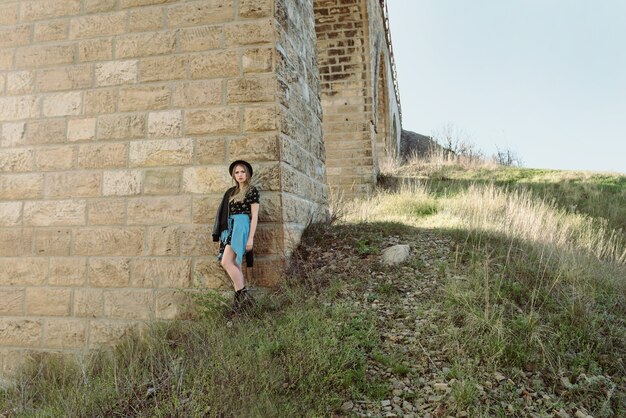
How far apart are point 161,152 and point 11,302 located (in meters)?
2.21

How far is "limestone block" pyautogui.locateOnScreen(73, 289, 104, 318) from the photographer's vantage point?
4164 millimetres

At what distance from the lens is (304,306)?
353 centimetres

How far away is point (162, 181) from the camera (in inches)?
164

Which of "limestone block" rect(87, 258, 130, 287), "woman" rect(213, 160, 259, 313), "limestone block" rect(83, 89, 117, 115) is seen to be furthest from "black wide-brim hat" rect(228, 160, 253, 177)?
"limestone block" rect(83, 89, 117, 115)

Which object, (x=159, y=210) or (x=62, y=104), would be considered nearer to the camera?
(x=159, y=210)

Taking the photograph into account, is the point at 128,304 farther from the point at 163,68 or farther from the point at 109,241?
the point at 163,68

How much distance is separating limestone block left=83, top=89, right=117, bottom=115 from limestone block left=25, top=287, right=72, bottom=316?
1815mm

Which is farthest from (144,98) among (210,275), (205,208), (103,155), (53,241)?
(210,275)

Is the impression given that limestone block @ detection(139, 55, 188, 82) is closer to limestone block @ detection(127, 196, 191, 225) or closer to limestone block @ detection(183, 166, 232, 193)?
limestone block @ detection(183, 166, 232, 193)

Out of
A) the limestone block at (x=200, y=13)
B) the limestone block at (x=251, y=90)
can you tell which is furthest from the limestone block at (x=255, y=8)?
the limestone block at (x=251, y=90)

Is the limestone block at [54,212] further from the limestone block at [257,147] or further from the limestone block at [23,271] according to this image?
the limestone block at [257,147]

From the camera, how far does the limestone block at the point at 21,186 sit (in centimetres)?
448

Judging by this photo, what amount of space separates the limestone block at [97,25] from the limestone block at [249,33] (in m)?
1.16

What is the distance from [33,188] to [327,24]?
7856 mm
